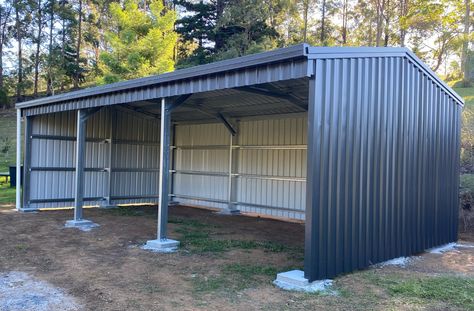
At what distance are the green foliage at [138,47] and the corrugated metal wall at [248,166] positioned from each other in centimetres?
772

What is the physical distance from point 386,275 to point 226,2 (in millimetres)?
19072

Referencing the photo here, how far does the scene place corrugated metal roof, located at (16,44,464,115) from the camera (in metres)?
5.20

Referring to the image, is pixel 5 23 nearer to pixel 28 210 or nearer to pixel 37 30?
pixel 37 30

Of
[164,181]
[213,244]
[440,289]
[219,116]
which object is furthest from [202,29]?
[440,289]

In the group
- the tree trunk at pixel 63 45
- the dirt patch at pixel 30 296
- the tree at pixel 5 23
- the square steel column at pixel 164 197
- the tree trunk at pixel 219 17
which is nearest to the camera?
the dirt patch at pixel 30 296

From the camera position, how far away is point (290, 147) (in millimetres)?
11281

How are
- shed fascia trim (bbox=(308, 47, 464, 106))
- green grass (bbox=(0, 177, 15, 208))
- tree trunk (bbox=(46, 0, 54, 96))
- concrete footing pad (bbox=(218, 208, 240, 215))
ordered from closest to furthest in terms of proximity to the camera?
1. shed fascia trim (bbox=(308, 47, 464, 106))
2. concrete footing pad (bbox=(218, 208, 240, 215))
3. green grass (bbox=(0, 177, 15, 208))
4. tree trunk (bbox=(46, 0, 54, 96))

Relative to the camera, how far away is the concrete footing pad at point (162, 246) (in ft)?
23.9

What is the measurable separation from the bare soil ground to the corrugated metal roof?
2474 millimetres

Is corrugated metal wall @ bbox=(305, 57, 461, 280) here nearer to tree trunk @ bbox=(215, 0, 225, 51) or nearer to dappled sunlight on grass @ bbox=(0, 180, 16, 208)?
dappled sunlight on grass @ bbox=(0, 180, 16, 208)

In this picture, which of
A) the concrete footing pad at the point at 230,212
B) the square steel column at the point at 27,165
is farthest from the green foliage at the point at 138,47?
the concrete footing pad at the point at 230,212

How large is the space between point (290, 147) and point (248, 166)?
5.55 ft

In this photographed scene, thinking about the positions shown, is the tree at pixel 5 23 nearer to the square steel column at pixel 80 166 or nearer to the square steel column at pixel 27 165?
the square steel column at pixel 27 165

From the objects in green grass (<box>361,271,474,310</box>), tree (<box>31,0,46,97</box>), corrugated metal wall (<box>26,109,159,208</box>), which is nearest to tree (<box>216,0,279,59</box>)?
corrugated metal wall (<box>26,109,159,208</box>)
